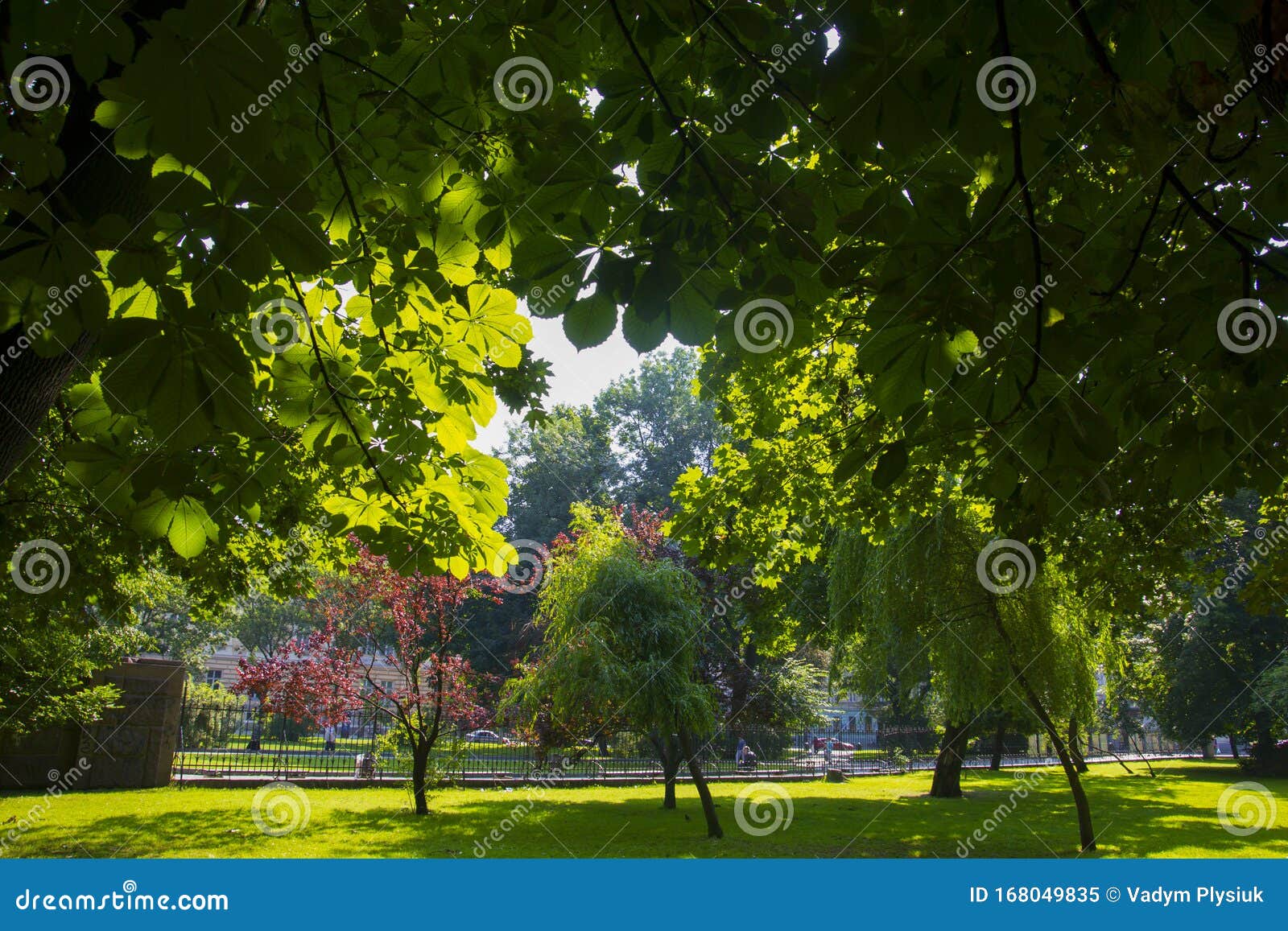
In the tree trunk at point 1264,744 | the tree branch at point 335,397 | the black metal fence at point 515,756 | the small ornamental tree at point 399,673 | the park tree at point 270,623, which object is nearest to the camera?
the tree branch at point 335,397

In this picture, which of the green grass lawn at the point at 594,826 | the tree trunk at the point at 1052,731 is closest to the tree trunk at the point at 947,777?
the green grass lawn at the point at 594,826

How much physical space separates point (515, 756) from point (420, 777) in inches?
377

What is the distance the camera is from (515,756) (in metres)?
24.9

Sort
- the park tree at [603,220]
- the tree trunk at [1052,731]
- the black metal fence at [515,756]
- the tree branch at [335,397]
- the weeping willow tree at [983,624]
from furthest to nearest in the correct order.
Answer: the black metal fence at [515,756] < the weeping willow tree at [983,624] < the tree trunk at [1052,731] < the tree branch at [335,397] < the park tree at [603,220]

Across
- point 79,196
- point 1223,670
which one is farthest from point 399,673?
point 1223,670

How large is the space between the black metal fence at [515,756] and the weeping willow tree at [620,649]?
90 centimetres

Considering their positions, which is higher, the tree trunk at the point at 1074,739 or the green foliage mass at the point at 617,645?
the green foliage mass at the point at 617,645

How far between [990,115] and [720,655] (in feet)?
63.1

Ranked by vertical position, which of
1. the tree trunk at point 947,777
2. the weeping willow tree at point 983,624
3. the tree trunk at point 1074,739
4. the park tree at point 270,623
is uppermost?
the park tree at point 270,623

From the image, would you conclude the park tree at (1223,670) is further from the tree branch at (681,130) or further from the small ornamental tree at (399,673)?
the tree branch at (681,130)

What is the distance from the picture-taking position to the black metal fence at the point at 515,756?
702 inches

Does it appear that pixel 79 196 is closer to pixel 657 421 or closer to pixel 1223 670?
pixel 1223 670

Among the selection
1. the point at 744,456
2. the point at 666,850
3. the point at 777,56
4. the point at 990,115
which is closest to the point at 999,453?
the point at 990,115

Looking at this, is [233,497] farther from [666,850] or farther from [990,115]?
[666,850]
